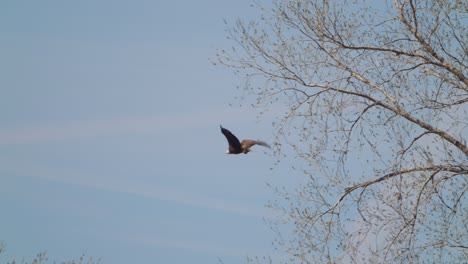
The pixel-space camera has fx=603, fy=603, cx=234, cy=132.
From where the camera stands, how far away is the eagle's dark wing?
364 inches

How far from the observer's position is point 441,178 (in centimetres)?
952

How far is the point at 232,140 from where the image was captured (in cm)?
938

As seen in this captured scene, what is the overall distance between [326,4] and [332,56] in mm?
891

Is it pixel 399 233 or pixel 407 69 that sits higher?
pixel 407 69

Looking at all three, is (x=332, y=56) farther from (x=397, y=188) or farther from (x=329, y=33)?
(x=397, y=188)

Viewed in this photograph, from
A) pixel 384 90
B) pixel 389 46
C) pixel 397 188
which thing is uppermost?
pixel 389 46

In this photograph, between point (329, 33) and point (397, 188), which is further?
point (329, 33)

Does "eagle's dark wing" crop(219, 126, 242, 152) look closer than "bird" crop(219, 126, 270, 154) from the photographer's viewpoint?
Yes

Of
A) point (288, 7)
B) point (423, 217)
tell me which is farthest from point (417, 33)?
point (423, 217)

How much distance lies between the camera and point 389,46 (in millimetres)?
10086

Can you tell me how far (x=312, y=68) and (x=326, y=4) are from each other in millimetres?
1099

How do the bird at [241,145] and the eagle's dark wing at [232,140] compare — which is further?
the bird at [241,145]

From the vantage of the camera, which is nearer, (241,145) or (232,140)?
(232,140)

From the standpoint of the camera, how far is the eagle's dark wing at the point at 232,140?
9.23 meters
